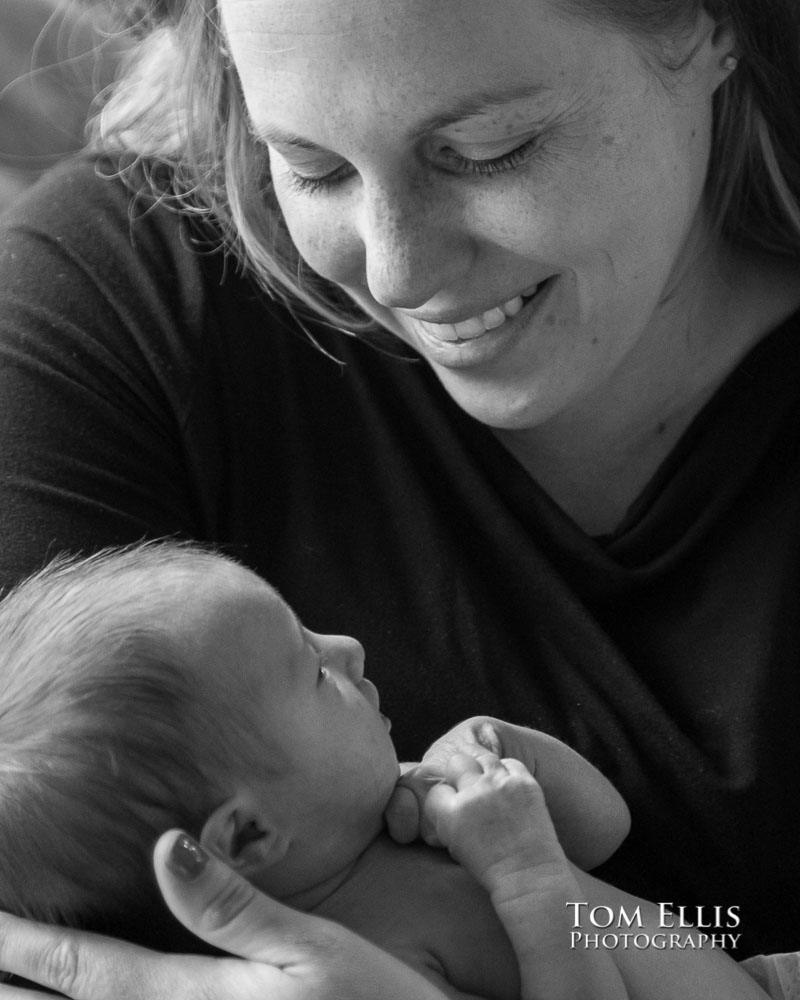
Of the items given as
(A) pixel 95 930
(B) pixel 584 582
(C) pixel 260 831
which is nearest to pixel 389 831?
(C) pixel 260 831

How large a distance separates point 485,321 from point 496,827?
1.57 feet

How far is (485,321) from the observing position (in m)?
1.32

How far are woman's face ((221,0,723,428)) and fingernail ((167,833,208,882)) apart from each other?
0.54 m

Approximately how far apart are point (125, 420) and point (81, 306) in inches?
5.2

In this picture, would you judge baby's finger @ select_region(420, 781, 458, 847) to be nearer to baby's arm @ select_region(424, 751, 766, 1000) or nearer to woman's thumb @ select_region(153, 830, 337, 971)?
baby's arm @ select_region(424, 751, 766, 1000)

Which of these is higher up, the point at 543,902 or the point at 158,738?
the point at 158,738

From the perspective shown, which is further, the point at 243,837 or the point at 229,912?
the point at 243,837

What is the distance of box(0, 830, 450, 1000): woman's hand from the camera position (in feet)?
3.06

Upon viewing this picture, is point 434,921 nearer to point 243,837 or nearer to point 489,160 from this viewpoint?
point 243,837

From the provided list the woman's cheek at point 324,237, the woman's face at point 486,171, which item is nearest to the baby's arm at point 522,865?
the woman's face at point 486,171

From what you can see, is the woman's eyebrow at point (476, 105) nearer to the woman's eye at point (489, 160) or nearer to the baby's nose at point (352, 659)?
the woman's eye at point (489, 160)

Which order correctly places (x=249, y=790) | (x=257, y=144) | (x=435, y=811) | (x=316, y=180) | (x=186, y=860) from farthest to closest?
(x=257, y=144), (x=316, y=180), (x=435, y=811), (x=249, y=790), (x=186, y=860)

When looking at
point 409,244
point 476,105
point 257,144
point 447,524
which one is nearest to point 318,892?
point 447,524

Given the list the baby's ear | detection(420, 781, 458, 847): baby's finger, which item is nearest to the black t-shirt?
detection(420, 781, 458, 847): baby's finger
